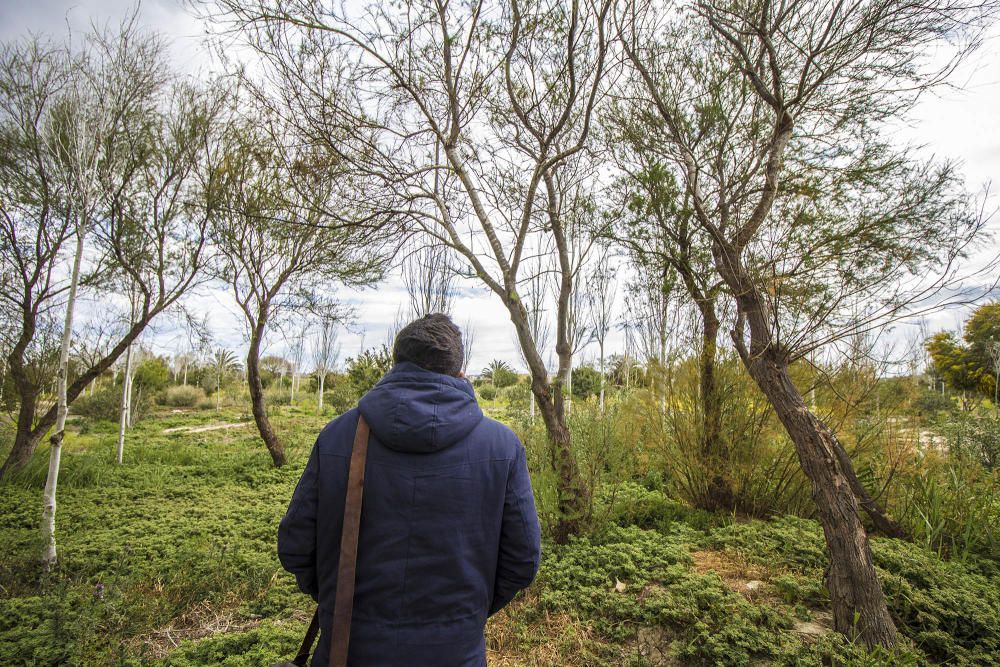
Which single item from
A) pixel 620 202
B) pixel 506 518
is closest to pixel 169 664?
pixel 506 518

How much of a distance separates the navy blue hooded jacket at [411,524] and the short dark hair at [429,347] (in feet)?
0.17

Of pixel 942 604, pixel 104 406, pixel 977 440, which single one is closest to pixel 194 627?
pixel 942 604

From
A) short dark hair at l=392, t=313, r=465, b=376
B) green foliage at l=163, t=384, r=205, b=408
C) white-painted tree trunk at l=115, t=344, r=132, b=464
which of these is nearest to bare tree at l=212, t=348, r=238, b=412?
green foliage at l=163, t=384, r=205, b=408

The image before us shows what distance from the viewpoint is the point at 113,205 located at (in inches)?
273

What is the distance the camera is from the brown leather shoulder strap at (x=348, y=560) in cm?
124

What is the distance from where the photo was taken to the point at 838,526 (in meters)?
2.77

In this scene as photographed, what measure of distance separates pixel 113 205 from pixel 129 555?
17.9 feet

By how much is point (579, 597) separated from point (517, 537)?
2.45 m

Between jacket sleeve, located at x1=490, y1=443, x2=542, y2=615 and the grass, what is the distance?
185cm

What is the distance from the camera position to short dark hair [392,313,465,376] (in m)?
1.48

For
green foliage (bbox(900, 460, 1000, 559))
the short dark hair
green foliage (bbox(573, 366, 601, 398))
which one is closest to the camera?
the short dark hair

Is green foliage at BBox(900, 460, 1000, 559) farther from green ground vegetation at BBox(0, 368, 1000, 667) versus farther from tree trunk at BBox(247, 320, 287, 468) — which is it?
tree trunk at BBox(247, 320, 287, 468)

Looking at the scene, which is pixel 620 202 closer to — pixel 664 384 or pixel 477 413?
pixel 664 384

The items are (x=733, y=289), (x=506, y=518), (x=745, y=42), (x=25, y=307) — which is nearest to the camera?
(x=506, y=518)
